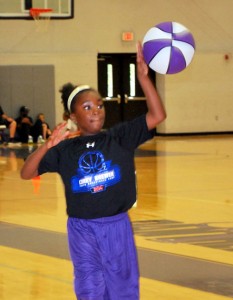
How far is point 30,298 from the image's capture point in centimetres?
695

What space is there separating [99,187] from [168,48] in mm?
1306

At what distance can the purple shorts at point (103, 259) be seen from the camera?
511cm

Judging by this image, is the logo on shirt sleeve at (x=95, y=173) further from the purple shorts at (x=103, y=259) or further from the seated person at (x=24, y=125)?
the seated person at (x=24, y=125)

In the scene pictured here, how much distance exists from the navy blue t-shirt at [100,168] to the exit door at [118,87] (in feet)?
75.6

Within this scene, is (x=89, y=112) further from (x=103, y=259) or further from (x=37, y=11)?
(x=37, y=11)

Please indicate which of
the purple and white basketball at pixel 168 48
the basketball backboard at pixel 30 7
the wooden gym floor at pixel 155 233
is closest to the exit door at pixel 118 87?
the basketball backboard at pixel 30 7

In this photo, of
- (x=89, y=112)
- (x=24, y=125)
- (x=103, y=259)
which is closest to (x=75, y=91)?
(x=89, y=112)

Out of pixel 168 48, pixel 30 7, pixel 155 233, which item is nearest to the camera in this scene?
pixel 168 48

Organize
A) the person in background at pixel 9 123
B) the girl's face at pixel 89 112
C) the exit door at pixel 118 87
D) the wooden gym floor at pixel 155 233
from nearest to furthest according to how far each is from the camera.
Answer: the girl's face at pixel 89 112 < the wooden gym floor at pixel 155 233 < the person in background at pixel 9 123 < the exit door at pixel 118 87

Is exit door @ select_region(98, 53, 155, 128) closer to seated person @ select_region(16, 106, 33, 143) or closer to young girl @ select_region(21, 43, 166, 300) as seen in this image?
seated person @ select_region(16, 106, 33, 143)

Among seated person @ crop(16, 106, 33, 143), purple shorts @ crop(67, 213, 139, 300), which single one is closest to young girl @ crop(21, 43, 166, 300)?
purple shorts @ crop(67, 213, 139, 300)

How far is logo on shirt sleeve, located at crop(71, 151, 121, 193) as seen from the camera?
16.9 ft

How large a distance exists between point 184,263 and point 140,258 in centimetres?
56

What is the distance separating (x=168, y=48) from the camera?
5.91 meters
